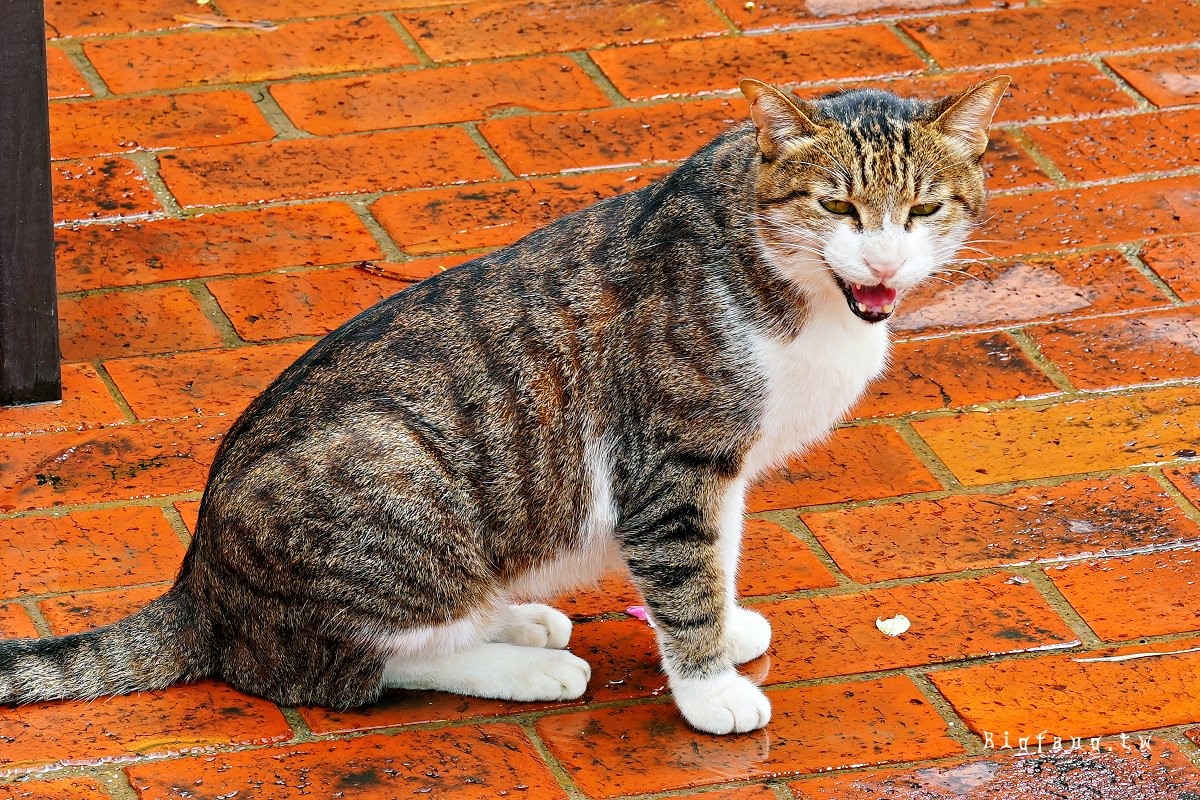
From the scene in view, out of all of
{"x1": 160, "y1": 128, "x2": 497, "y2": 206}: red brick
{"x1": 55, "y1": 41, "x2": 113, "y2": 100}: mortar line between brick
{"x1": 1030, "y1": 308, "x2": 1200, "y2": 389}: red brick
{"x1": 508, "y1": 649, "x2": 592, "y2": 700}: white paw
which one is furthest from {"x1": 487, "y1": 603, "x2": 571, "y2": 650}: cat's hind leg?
{"x1": 55, "y1": 41, "x2": 113, "y2": 100}: mortar line between brick

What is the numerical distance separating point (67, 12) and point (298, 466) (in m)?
2.32

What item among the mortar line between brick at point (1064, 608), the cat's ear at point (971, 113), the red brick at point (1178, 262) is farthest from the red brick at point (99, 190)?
the red brick at point (1178, 262)

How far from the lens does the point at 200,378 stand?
3363mm

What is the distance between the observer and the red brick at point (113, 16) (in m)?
4.35

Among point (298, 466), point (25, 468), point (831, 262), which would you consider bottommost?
point (25, 468)

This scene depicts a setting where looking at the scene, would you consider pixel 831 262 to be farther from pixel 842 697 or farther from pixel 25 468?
pixel 25 468

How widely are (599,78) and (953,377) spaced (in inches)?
51.9

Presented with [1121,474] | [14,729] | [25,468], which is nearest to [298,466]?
[14,729]

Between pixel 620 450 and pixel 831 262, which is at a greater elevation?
pixel 831 262

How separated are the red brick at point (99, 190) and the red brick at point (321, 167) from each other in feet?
0.22

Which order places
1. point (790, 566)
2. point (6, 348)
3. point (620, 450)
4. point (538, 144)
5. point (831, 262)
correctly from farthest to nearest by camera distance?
point (538, 144)
point (6, 348)
point (790, 566)
point (620, 450)
point (831, 262)

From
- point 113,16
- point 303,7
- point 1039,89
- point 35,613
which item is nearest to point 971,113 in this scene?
point 35,613

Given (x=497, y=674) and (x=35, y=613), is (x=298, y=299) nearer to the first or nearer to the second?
(x=35, y=613)

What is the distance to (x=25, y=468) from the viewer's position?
3129 millimetres
